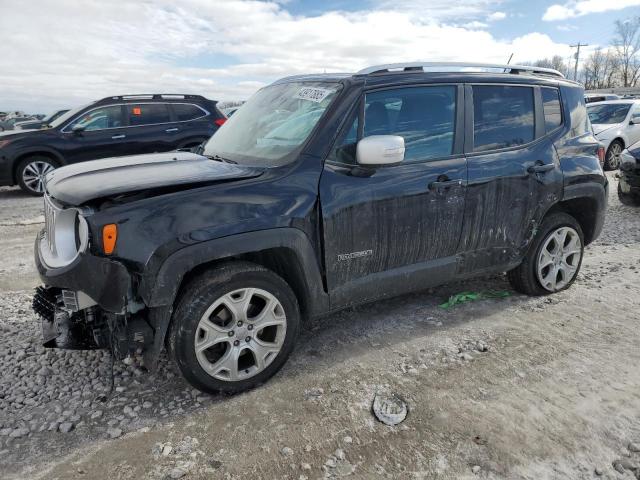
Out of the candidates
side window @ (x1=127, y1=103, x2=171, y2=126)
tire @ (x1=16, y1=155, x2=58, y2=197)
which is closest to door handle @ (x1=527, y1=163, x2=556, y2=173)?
side window @ (x1=127, y1=103, x2=171, y2=126)

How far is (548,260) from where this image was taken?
168 inches

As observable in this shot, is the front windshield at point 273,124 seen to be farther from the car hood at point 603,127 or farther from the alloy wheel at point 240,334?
the car hood at point 603,127

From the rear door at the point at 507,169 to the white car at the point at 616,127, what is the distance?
930 centimetres

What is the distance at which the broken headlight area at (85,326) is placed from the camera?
2621mm

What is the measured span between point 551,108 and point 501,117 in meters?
0.65

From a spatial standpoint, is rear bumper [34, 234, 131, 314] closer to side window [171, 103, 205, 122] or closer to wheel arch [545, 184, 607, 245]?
wheel arch [545, 184, 607, 245]

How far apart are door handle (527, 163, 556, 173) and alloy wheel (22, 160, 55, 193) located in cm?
866

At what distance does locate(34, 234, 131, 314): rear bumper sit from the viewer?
2.45 metres

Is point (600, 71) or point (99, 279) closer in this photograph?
point (99, 279)

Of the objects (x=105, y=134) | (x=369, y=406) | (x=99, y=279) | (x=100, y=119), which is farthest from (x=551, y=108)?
(x=100, y=119)

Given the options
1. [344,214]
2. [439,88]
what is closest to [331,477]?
[344,214]

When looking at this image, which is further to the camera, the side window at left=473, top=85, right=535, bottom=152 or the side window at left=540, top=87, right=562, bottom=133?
the side window at left=540, top=87, right=562, bottom=133

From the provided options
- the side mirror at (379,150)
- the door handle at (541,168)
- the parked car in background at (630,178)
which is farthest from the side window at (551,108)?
the parked car in background at (630,178)

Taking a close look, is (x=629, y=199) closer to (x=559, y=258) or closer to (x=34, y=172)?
(x=559, y=258)
